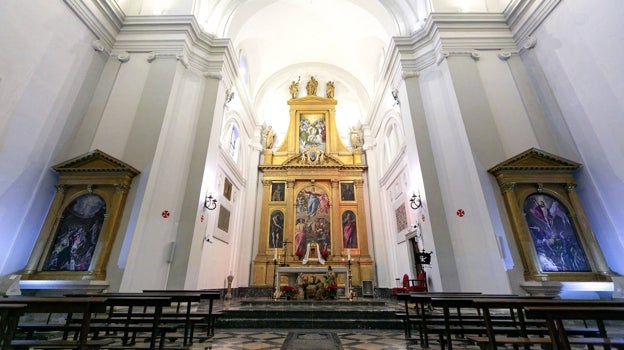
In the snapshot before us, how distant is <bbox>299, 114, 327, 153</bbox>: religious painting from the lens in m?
13.0

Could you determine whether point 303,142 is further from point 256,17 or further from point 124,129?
point 124,129

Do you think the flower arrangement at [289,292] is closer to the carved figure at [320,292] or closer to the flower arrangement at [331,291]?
the carved figure at [320,292]

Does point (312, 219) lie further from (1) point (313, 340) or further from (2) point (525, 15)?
(2) point (525, 15)

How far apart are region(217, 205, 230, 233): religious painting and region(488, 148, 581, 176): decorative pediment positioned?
748cm

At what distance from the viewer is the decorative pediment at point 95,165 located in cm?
565

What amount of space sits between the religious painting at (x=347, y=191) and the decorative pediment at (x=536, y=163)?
21.5ft

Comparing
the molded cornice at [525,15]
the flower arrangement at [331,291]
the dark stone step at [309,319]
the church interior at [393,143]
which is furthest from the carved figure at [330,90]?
the dark stone step at [309,319]

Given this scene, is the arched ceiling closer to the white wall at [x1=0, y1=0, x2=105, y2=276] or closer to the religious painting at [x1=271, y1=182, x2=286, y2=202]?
the white wall at [x1=0, y1=0, x2=105, y2=276]

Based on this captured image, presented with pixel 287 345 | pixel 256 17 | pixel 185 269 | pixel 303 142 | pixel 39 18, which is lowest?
pixel 287 345

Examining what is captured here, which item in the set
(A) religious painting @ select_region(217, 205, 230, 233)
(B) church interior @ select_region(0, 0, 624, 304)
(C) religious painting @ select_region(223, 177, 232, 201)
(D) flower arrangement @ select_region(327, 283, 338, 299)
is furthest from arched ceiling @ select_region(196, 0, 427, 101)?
(D) flower arrangement @ select_region(327, 283, 338, 299)

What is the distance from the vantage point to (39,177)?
217 inches

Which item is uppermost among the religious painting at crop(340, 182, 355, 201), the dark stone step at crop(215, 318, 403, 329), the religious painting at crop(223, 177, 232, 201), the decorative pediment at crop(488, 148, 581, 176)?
the religious painting at crop(340, 182, 355, 201)

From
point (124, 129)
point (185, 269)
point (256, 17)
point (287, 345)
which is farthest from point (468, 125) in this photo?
point (256, 17)

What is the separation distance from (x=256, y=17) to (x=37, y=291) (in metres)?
10.0
